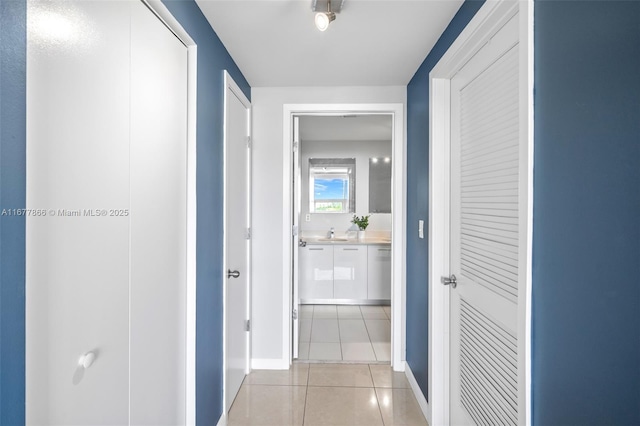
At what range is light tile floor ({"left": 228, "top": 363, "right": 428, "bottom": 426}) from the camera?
204 cm

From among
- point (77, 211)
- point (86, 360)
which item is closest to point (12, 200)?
point (77, 211)

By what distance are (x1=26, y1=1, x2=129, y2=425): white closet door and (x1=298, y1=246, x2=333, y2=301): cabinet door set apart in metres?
3.21

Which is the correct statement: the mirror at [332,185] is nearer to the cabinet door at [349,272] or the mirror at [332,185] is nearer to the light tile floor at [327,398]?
the cabinet door at [349,272]

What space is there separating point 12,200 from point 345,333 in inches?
123

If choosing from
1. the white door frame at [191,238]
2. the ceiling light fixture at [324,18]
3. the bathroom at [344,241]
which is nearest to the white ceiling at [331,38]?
the ceiling light fixture at [324,18]

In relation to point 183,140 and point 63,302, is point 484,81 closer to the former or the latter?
point 183,140

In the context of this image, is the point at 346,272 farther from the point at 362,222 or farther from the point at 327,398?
the point at 327,398

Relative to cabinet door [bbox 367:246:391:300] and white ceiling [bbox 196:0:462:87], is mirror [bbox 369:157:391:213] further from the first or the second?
white ceiling [bbox 196:0:462:87]

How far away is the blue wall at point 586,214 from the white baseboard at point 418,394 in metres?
1.13

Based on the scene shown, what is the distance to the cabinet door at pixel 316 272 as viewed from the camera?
4230 millimetres

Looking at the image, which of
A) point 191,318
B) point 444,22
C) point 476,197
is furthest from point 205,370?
point 444,22

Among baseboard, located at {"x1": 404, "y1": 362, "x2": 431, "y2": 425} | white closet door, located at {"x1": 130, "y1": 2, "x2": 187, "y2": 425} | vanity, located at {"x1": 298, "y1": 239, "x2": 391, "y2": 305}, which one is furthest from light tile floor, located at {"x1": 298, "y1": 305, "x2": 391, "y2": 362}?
white closet door, located at {"x1": 130, "y1": 2, "x2": 187, "y2": 425}

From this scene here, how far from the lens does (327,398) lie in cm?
224

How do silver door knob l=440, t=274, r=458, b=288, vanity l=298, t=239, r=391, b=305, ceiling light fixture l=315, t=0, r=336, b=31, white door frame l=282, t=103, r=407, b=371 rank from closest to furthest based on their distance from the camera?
ceiling light fixture l=315, t=0, r=336, b=31 < silver door knob l=440, t=274, r=458, b=288 < white door frame l=282, t=103, r=407, b=371 < vanity l=298, t=239, r=391, b=305
